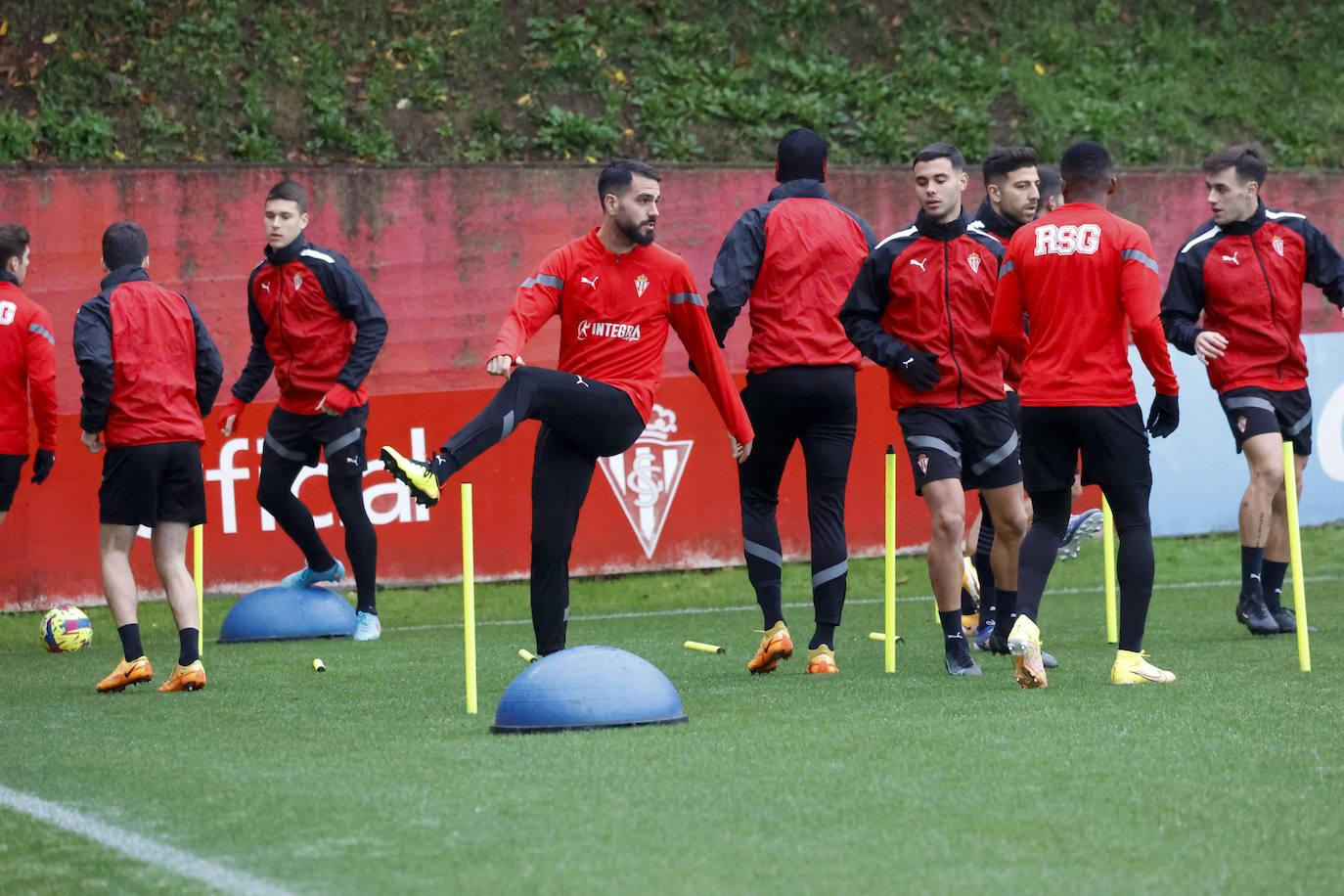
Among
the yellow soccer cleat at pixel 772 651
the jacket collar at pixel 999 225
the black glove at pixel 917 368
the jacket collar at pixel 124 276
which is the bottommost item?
the yellow soccer cleat at pixel 772 651

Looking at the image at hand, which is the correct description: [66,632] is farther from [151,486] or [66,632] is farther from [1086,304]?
[1086,304]

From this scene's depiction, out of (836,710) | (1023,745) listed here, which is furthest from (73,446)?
(1023,745)

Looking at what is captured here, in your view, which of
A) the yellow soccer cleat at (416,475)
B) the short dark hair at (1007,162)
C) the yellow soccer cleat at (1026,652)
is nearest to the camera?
the yellow soccer cleat at (416,475)

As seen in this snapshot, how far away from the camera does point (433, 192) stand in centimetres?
1289

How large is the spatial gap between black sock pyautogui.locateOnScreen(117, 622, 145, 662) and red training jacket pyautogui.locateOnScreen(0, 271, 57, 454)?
129 centimetres

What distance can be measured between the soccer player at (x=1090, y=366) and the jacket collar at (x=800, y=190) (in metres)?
1.18

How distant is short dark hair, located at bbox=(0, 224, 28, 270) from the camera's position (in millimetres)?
8555

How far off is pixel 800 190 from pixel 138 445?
3091 mm

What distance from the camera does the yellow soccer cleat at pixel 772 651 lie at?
7312 millimetres

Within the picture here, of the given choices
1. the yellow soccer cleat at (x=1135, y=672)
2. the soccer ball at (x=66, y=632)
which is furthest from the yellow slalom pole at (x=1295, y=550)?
the soccer ball at (x=66, y=632)

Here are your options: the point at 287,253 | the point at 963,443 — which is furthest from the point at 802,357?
the point at 287,253

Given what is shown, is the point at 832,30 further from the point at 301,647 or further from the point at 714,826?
the point at 714,826

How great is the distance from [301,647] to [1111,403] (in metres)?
4.58

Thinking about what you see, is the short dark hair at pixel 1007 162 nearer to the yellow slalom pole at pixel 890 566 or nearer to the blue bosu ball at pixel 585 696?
the yellow slalom pole at pixel 890 566
